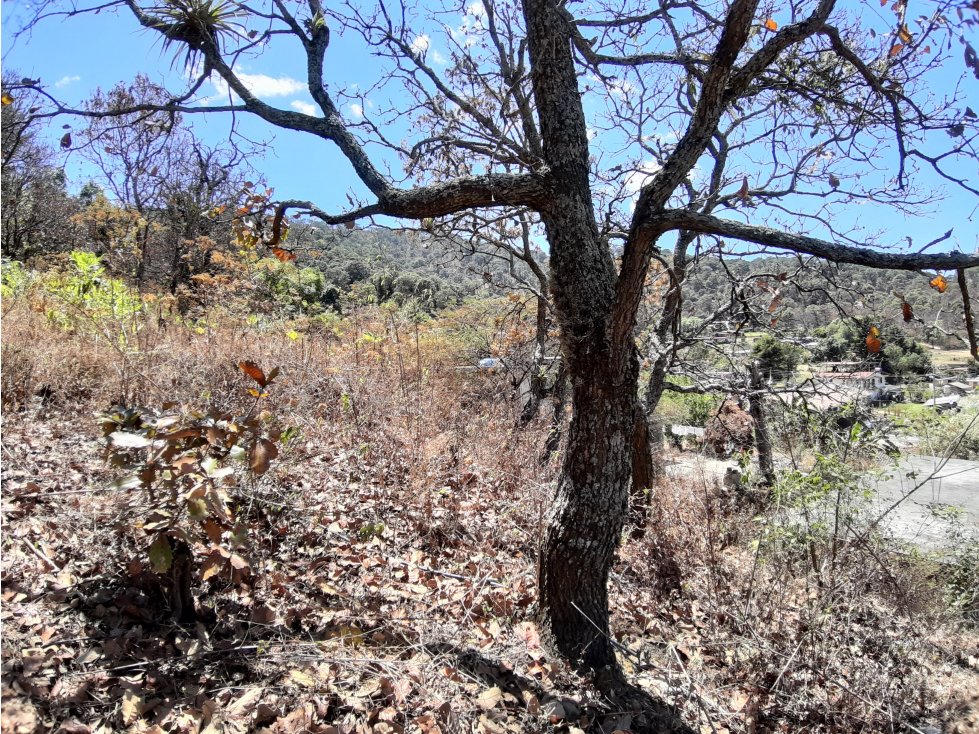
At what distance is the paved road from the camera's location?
3.94 metres

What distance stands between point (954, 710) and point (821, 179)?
5439 mm

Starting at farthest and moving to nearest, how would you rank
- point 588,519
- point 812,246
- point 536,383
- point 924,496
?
1. point 536,383
2. point 924,496
3. point 588,519
4. point 812,246

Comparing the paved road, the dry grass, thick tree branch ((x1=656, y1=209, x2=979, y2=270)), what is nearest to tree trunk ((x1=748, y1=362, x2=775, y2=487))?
the dry grass

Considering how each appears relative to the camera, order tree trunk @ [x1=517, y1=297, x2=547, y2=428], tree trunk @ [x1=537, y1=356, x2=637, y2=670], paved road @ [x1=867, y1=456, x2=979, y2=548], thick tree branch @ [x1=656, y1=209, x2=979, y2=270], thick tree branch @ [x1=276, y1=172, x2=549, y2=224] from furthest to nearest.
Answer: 1. tree trunk @ [x1=517, y1=297, x2=547, y2=428]
2. paved road @ [x1=867, y1=456, x2=979, y2=548]
3. tree trunk @ [x1=537, y1=356, x2=637, y2=670]
4. thick tree branch @ [x1=276, y1=172, x2=549, y2=224]
5. thick tree branch @ [x1=656, y1=209, x2=979, y2=270]

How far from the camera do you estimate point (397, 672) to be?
94.0 inches

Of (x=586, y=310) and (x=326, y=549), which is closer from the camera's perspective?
(x=586, y=310)

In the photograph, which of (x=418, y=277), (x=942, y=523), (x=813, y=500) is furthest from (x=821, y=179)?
(x=418, y=277)

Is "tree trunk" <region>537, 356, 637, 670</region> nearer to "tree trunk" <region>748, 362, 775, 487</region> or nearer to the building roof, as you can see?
"tree trunk" <region>748, 362, 775, 487</region>

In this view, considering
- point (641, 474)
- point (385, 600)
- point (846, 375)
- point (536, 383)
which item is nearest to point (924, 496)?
point (846, 375)

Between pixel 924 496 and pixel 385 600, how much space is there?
25.4ft

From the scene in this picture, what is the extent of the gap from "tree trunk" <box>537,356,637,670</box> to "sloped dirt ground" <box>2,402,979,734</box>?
191mm

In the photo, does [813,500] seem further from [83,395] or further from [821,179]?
[83,395]

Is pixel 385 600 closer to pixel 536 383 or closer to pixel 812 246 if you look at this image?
pixel 812 246

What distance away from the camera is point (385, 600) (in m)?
3.06
